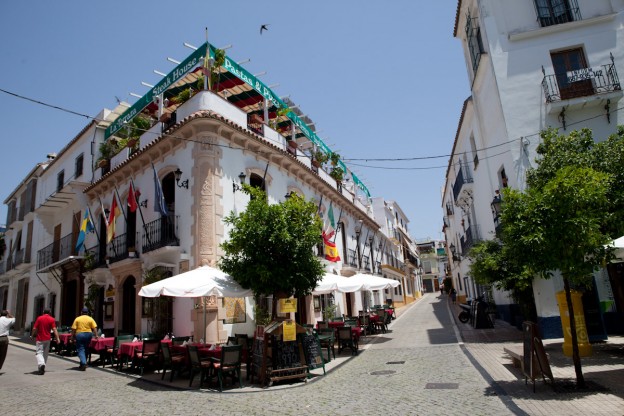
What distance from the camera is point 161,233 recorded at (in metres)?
12.6

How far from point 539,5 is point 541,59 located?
219cm

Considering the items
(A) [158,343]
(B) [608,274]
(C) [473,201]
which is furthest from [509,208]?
(C) [473,201]

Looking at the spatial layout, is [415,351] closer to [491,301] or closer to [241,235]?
[241,235]

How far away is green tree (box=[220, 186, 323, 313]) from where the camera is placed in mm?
8898

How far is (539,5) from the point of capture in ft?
44.7

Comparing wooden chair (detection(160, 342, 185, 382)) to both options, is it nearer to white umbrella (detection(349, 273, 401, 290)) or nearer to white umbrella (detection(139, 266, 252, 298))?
white umbrella (detection(139, 266, 252, 298))

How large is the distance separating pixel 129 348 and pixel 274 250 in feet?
15.0

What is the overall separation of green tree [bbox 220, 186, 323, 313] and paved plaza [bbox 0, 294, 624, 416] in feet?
6.95

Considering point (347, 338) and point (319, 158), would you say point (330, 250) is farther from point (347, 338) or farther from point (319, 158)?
point (347, 338)

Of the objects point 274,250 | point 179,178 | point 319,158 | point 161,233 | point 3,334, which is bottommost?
point 3,334

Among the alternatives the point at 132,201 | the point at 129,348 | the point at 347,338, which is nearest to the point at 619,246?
the point at 347,338

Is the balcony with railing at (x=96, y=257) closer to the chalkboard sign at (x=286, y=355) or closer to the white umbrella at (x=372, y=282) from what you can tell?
the white umbrella at (x=372, y=282)

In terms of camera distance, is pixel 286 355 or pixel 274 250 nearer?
pixel 286 355

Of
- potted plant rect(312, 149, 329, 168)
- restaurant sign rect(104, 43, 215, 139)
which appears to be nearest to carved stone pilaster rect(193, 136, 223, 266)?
restaurant sign rect(104, 43, 215, 139)
